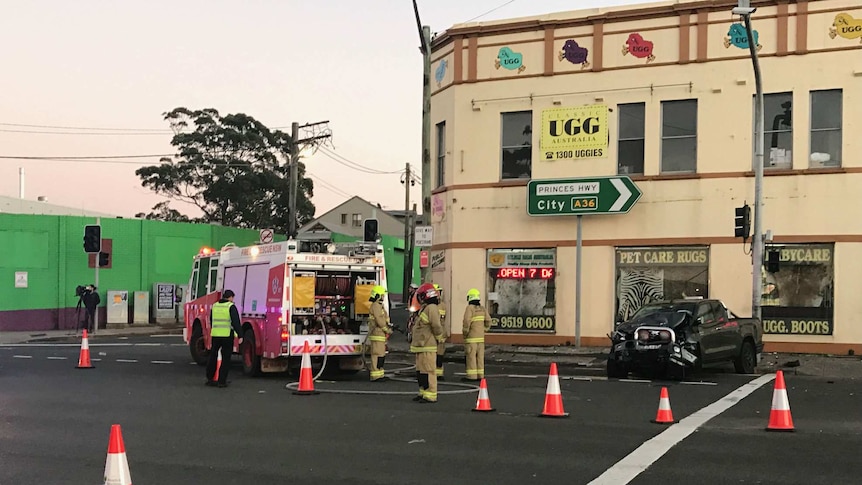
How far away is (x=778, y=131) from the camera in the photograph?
71.4 feet

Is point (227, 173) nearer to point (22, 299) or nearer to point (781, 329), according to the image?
point (22, 299)

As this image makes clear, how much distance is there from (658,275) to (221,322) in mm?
12093

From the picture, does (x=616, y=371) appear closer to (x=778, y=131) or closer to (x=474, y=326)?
(x=474, y=326)

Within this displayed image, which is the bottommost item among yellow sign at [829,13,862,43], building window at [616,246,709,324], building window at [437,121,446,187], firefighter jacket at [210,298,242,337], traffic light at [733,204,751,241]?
firefighter jacket at [210,298,242,337]

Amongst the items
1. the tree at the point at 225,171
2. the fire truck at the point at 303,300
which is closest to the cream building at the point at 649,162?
the fire truck at the point at 303,300

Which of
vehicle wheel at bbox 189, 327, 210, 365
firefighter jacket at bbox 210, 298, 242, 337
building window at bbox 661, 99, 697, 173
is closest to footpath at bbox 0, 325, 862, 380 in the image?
building window at bbox 661, 99, 697, 173

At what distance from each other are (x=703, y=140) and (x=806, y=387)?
348 inches

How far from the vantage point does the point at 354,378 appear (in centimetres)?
1677

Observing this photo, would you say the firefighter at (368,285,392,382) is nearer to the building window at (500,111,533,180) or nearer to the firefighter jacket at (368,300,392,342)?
the firefighter jacket at (368,300,392,342)

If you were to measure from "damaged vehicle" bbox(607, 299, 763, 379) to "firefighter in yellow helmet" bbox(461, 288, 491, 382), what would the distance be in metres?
2.53

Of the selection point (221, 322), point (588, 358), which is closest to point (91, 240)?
point (221, 322)

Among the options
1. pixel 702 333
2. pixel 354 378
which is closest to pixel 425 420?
pixel 354 378

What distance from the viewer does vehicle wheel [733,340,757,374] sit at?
1744cm

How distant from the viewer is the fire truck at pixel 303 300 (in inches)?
634
